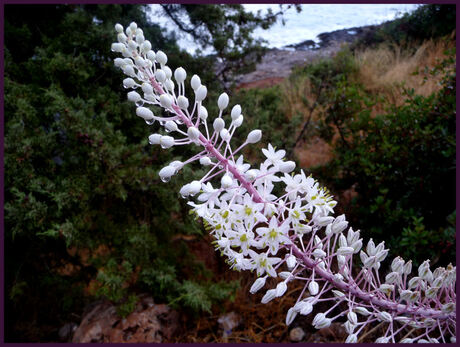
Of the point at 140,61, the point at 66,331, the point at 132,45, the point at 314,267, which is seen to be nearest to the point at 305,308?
the point at 314,267

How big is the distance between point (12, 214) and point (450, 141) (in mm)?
3429

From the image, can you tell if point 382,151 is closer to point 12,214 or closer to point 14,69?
point 12,214

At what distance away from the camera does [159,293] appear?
285cm

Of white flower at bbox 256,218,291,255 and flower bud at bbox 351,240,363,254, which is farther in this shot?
flower bud at bbox 351,240,363,254

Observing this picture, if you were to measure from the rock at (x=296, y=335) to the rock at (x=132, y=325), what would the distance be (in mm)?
980

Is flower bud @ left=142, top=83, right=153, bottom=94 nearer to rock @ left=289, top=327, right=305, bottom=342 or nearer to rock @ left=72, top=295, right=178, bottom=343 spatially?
rock @ left=72, top=295, right=178, bottom=343

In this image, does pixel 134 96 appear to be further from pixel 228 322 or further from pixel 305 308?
pixel 228 322

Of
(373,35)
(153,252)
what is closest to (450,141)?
(153,252)

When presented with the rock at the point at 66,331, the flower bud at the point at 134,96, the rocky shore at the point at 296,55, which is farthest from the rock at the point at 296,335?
the rocky shore at the point at 296,55

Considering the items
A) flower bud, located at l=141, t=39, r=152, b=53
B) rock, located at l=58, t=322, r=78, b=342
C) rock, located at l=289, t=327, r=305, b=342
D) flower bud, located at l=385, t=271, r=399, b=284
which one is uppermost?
flower bud, located at l=141, t=39, r=152, b=53

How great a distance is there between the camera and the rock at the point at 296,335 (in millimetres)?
2830

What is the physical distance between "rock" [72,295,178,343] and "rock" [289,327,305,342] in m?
0.98

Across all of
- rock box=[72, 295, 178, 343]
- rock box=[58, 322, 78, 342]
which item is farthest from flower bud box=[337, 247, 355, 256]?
rock box=[58, 322, 78, 342]

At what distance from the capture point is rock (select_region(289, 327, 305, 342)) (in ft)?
9.29
